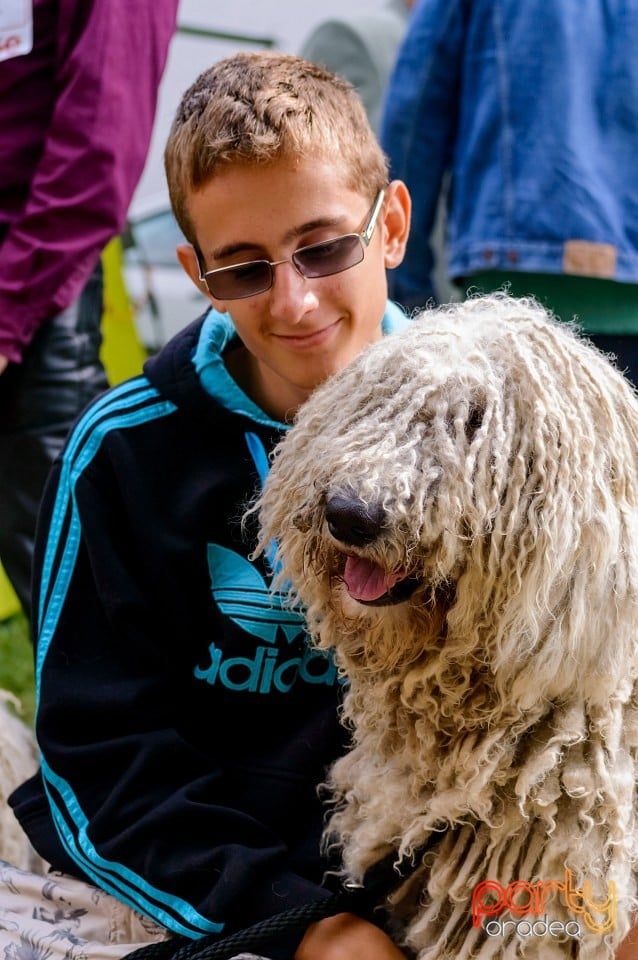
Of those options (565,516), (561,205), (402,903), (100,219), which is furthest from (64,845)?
(561,205)

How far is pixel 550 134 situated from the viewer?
112 inches

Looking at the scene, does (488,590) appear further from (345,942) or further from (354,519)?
(345,942)

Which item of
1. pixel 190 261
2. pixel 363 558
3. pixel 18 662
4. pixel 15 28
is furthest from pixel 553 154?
pixel 18 662

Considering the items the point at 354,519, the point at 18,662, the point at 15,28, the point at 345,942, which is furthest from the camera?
the point at 18,662

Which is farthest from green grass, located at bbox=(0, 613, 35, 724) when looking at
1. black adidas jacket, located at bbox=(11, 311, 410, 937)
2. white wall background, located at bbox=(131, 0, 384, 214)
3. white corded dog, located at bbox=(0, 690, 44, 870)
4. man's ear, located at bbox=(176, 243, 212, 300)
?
white wall background, located at bbox=(131, 0, 384, 214)

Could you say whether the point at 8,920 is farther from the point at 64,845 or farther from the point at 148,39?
the point at 148,39

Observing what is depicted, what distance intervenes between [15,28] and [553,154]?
127 cm

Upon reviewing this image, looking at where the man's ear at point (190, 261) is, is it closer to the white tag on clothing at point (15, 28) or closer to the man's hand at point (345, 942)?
the white tag on clothing at point (15, 28)

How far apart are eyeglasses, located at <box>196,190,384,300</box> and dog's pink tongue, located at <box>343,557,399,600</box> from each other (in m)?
0.61

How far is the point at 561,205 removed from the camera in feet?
9.40

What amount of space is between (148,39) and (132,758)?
172cm

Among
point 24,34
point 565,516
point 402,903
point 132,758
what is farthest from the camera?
point 24,34

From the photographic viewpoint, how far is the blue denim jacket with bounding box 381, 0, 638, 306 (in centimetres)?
284
